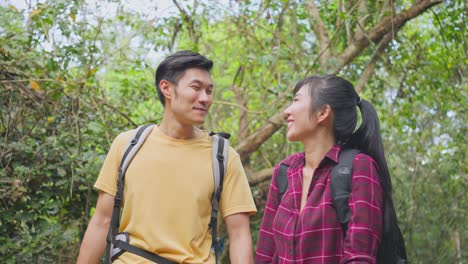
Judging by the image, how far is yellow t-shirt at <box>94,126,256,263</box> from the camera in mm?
3705

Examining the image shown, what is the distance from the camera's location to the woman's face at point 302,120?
3.60 m

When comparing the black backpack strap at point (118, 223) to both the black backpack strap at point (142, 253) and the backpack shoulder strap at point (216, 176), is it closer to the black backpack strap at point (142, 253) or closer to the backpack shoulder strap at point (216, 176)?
the black backpack strap at point (142, 253)

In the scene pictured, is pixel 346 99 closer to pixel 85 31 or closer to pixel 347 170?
pixel 347 170

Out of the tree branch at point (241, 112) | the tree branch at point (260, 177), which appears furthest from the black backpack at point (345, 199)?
the tree branch at point (241, 112)

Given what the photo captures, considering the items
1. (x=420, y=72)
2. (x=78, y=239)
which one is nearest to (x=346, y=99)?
(x=78, y=239)

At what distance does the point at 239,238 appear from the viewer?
3865 millimetres

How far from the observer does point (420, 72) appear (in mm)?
9117

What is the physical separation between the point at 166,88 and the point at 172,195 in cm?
67

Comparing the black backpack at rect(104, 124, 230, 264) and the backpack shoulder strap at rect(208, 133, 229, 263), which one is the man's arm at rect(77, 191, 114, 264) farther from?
the backpack shoulder strap at rect(208, 133, 229, 263)

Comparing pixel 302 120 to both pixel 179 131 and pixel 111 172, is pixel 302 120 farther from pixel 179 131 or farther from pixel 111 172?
pixel 111 172

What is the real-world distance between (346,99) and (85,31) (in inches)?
161

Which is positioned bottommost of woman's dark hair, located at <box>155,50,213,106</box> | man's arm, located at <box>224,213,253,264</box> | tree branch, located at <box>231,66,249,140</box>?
man's arm, located at <box>224,213,253,264</box>

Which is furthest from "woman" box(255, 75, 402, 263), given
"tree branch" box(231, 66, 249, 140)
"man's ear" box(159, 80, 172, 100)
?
"tree branch" box(231, 66, 249, 140)

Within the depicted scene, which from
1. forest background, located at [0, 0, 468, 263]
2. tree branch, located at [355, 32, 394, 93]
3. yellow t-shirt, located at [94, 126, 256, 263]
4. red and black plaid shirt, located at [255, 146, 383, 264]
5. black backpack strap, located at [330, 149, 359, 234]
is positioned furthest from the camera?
tree branch, located at [355, 32, 394, 93]
